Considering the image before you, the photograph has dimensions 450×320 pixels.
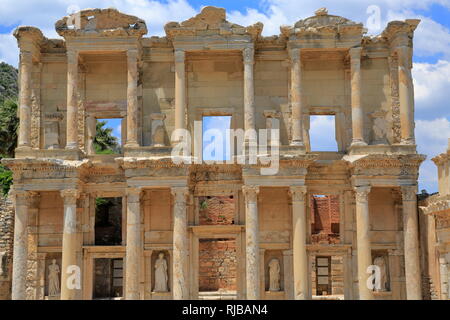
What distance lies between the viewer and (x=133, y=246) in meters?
22.2

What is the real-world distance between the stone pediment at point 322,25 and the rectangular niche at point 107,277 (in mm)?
13268

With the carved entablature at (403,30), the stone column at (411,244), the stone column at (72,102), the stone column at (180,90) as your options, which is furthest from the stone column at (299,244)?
the stone column at (72,102)

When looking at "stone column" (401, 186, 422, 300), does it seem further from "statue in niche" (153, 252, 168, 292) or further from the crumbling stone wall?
the crumbling stone wall

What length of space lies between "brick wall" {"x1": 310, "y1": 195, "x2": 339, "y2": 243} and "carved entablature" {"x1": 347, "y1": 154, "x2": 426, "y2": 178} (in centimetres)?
878

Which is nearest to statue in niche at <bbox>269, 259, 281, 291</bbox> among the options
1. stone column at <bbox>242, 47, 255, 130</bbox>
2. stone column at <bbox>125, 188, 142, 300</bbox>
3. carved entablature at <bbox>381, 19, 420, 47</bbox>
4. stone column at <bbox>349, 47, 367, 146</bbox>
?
stone column at <bbox>125, 188, 142, 300</bbox>

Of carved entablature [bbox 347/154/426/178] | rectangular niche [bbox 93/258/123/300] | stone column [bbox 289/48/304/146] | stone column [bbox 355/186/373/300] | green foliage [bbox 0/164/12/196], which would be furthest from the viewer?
green foliage [bbox 0/164/12/196]

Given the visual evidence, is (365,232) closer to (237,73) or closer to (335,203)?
(237,73)

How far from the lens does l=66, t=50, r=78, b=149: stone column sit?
74.8 feet

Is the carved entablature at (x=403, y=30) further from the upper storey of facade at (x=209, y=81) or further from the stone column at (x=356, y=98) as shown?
the stone column at (x=356, y=98)

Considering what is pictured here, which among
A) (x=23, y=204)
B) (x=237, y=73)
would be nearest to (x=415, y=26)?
(x=237, y=73)

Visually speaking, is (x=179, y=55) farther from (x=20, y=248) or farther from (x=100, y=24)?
(x=20, y=248)

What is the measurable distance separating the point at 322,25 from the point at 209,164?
5.73 meters

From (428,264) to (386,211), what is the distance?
2.11 metres

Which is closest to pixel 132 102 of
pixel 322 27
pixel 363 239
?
pixel 322 27
